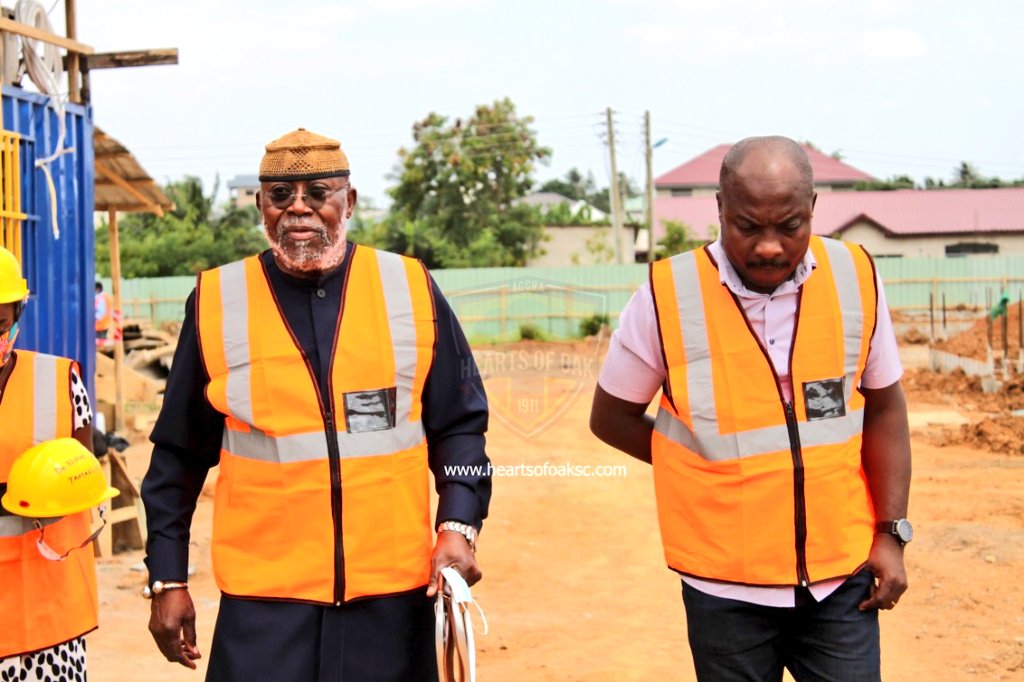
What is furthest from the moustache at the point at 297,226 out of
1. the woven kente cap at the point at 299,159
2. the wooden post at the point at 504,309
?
the wooden post at the point at 504,309

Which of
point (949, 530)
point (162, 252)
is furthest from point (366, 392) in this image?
point (162, 252)

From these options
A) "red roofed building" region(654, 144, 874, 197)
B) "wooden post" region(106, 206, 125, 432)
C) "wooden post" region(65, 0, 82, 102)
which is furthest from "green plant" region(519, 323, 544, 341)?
"red roofed building" region(654, 144, 874, 197)

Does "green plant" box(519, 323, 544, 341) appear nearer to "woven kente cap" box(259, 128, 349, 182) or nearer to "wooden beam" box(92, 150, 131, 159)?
"wooden beam" box(92, 150, 131, 159)

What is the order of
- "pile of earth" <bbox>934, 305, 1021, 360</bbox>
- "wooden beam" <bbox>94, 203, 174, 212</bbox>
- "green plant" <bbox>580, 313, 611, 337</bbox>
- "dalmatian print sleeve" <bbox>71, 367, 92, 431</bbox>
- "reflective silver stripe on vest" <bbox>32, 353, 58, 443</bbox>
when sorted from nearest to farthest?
1. "reflective silver stripe on vest" <bbox>32, 353, 58, 443</bbox>
2. "dalmatian print sleeve" <bbox>71, 367, 92, 431</bbox>
3. "wooden beam" <bbox>94, 203, 174, 212</bbox>
4. "pile of earth" <bbox>934, 305, 1021, 360</bbox>
5. "green plant" <bbox>580, 313, 611, 337</bbox>

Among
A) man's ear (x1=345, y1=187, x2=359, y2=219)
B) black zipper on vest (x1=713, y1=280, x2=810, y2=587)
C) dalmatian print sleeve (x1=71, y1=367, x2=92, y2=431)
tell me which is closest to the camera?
black zipper on vest (x1=713, y1=280, x2=810, y2=587)

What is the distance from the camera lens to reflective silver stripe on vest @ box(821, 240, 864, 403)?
10.9 ft

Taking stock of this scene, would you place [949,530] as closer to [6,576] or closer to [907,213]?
[6,576]

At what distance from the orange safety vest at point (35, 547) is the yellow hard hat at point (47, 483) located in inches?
2.9

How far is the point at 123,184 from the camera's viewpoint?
12.4 metres

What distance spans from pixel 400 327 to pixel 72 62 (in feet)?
21.4

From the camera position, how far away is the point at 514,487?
12.4 m

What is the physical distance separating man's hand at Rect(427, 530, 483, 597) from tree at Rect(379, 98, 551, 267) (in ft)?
124

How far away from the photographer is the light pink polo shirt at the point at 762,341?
3.28 metres

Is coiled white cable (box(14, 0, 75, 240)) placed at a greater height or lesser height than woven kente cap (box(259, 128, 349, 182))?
greater
